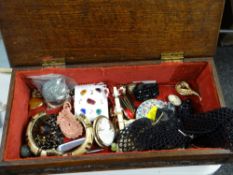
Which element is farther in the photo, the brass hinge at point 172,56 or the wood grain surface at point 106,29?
the brass hinge at point 172,56

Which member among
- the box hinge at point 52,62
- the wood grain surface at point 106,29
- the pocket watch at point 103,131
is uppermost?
the wood grain surface at point 106,29

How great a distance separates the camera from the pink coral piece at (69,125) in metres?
0.90

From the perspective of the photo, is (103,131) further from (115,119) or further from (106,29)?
(106,29)

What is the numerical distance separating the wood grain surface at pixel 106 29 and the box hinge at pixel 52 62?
0.05ft

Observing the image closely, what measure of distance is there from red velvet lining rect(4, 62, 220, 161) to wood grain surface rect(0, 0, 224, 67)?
0.12ft

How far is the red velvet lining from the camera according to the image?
89 centimetres

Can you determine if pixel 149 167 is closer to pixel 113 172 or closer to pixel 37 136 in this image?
pixel 113 172

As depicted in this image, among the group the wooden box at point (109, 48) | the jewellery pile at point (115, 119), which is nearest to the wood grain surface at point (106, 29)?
the wooden box at point (109, 48)

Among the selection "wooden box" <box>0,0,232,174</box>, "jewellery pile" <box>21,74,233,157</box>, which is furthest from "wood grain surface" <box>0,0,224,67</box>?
"jewellery pile" <box>21,74,233,157</box>

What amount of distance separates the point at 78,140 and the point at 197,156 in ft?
1.07

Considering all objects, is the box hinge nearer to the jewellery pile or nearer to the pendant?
the jewellery pile

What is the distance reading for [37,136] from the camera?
2.97 ft

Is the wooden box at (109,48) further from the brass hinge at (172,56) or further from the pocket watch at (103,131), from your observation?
the pocket watch at (103,131)

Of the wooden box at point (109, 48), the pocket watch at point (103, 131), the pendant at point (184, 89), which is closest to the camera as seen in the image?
the wooden box at point (109, 48)
